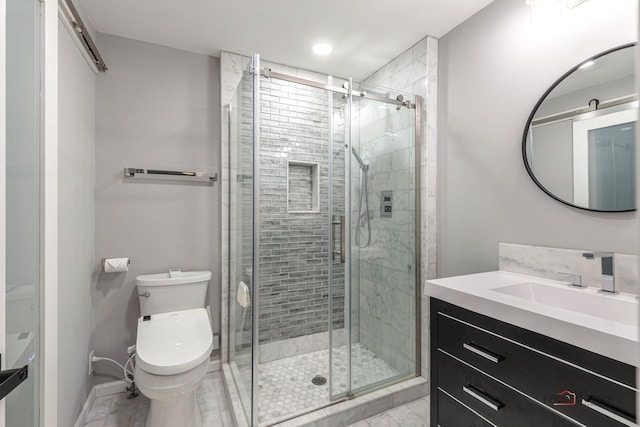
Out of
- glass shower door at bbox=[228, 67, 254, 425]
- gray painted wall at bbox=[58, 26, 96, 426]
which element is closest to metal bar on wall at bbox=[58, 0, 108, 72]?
gray painted wall at bbox=[58, 26, 96, 426]

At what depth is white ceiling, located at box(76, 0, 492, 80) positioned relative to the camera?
5.85 ft

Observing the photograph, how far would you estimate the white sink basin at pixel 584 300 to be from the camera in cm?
114

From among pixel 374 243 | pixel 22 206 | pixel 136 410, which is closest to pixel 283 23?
pixel 374 243

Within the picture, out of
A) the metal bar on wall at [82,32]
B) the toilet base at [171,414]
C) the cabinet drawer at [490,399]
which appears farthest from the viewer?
the toilet base at [171,414]

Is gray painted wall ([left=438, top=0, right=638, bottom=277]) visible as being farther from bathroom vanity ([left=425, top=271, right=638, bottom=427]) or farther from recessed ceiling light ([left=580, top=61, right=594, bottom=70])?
bathroom vanity ([left=425, top=271, right=638, bottom=427])

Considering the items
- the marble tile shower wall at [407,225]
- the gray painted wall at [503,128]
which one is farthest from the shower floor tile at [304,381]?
the gray painted wall at [503,128]

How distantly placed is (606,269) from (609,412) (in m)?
0.64

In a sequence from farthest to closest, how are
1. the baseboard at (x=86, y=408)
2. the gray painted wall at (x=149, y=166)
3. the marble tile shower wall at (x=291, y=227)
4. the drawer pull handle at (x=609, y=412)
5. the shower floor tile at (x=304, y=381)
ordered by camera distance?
the marble tile shower wall at (x=291, y=227)
the gray painted wall at (x=149, y=166)
the shower floor tile at (x=304, y=381)
the baseboard at (x=86, y=408)
the drawer pull handle at (x=609, y=412)

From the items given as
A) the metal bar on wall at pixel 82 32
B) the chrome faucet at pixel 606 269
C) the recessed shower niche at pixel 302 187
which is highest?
the metal bar on wall at pixel 82 32

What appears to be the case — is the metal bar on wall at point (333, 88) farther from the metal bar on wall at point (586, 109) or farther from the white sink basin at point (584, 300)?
the white sink basin at point (584, 300)

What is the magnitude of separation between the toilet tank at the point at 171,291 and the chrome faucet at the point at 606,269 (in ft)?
7.23

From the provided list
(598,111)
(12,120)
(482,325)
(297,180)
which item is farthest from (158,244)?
(598,111)

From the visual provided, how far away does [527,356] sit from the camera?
1.03 meters

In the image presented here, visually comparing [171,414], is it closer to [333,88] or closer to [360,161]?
[360,161]
